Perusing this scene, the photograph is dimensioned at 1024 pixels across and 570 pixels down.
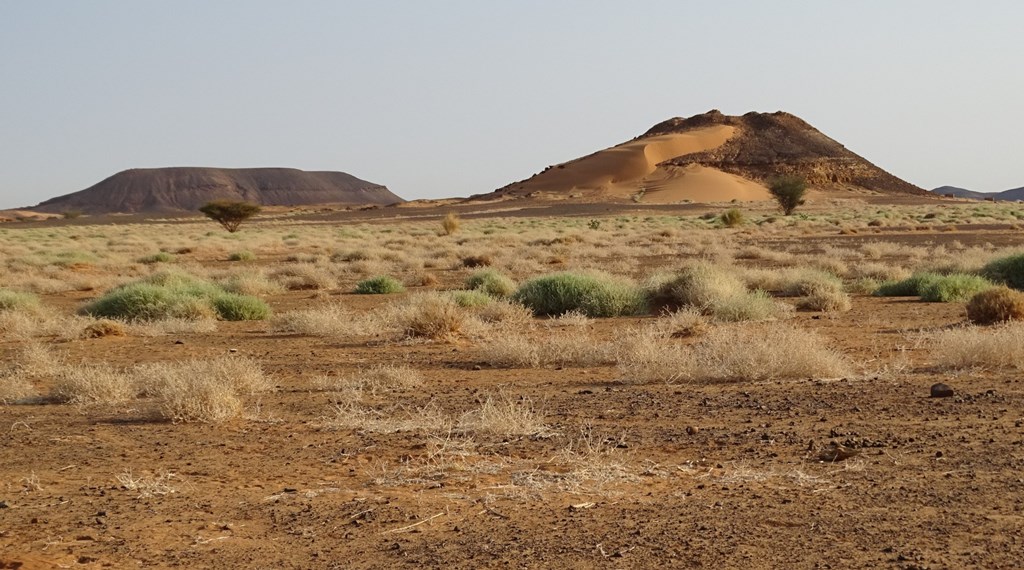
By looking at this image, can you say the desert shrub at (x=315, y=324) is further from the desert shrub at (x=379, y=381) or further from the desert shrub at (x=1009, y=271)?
the desert shrub at (x=1009, y=271)

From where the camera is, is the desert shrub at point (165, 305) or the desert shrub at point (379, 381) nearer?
the desert shrub at point (379, 381)

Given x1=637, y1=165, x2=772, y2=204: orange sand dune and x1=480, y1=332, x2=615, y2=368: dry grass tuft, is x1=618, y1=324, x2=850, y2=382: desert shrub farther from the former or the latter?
x1=637, y1=165, x2=772, y2=204: orange sand dune

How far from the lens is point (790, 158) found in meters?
130

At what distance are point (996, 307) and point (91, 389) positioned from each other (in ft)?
34.1

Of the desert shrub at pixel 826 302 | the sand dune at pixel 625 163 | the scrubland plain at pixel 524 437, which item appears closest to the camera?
the scrubland plain at pixel 524 437

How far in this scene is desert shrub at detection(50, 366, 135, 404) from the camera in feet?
29.8

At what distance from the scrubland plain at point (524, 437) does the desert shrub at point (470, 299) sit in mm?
874

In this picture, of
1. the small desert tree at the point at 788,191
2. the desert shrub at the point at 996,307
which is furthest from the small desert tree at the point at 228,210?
the desert shrub at the point at 996,307

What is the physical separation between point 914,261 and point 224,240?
108ft

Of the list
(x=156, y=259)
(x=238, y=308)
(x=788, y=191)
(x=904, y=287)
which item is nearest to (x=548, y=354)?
A: (x=238, y=308)

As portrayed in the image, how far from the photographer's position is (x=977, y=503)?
5.40 m

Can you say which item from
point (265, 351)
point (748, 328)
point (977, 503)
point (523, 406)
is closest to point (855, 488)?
point (977, 503)

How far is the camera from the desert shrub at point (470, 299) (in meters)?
16.8

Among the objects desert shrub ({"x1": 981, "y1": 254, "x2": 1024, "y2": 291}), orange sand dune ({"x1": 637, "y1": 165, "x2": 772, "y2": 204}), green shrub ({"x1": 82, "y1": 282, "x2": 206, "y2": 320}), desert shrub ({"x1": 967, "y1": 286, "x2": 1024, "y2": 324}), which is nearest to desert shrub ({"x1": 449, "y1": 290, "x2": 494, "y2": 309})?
green shrub ({"x1": 82, "y1": 282, "x2": 206, "y2": 320})
